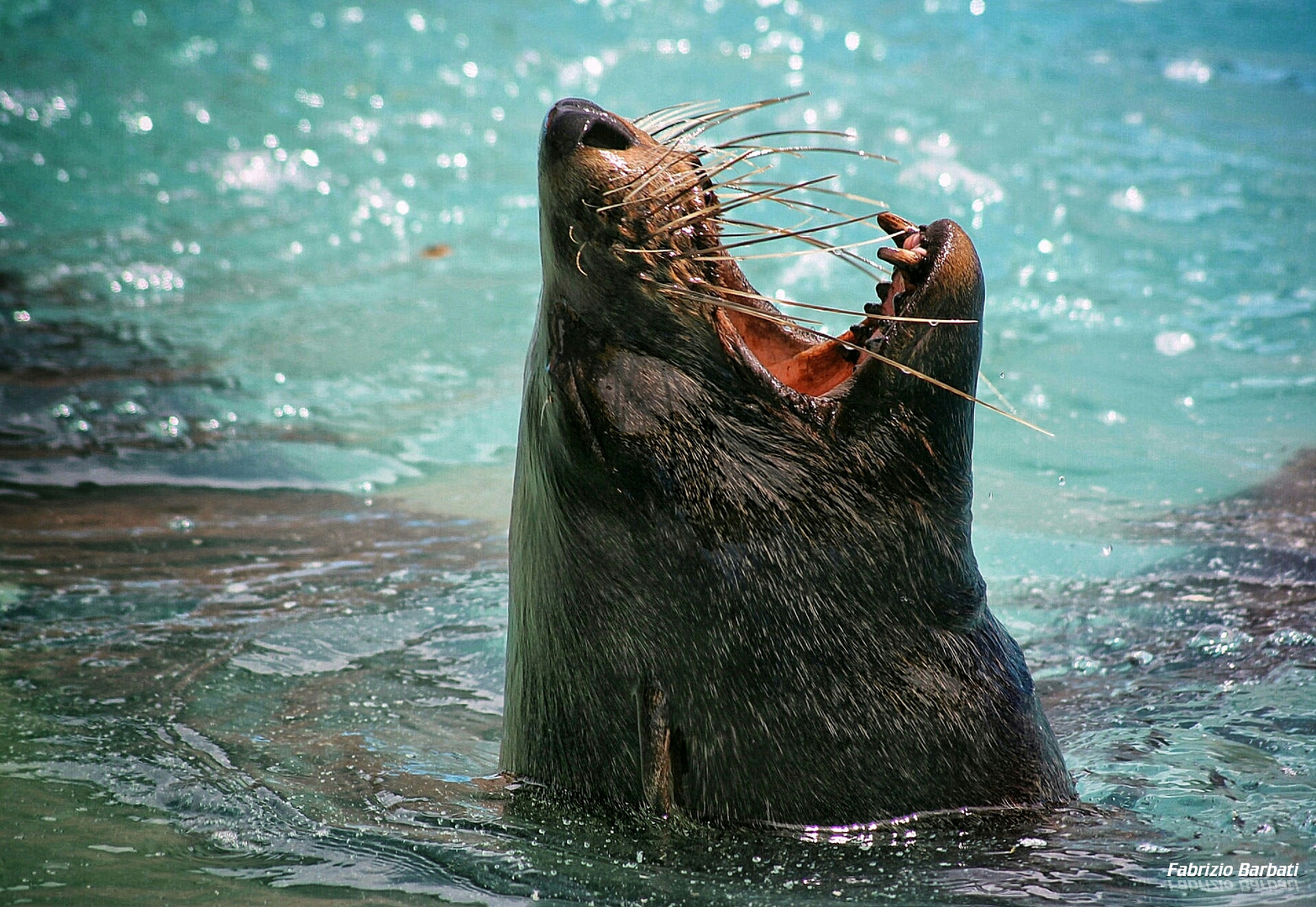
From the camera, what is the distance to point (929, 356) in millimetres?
2381

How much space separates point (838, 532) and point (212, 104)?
1098cm

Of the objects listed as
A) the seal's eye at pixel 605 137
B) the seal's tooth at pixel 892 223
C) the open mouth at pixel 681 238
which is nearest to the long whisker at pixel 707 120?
the open mouth at pixel 681 238

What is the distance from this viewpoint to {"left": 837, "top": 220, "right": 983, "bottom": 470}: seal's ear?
238 cm

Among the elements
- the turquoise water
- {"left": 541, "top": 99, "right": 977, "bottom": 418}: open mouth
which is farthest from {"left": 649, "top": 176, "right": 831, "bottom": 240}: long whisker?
the turquoise water

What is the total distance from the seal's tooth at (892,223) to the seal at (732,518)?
0.01 metres

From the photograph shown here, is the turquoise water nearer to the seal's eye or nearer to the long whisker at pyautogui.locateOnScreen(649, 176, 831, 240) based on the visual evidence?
the long whisker at pyautogui.locateOnScreen(649, 176, 831, 240)

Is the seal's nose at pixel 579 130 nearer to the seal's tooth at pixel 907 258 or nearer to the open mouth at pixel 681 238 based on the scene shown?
the open mouth at pixel 681 238

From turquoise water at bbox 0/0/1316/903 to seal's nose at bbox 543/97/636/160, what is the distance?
48.0 inches

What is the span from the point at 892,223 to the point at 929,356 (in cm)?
35

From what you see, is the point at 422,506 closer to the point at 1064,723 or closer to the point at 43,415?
the point at 43,415

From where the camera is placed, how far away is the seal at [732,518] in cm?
238

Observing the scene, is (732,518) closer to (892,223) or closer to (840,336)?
(840,336)

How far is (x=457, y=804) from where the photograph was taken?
2.74 m

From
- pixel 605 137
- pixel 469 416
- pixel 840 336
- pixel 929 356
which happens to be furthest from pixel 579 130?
pixel 469 416
